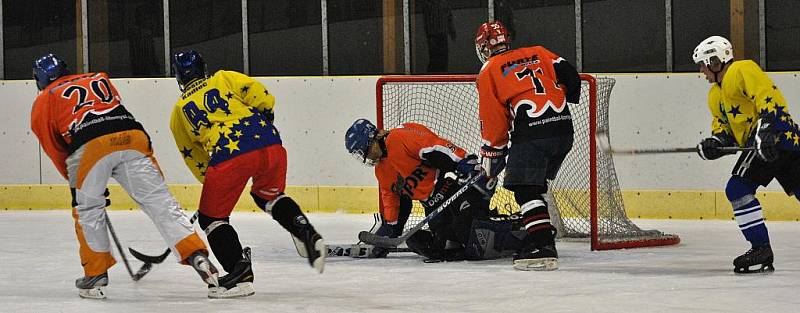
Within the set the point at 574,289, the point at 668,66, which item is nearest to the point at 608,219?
the point at 574,289

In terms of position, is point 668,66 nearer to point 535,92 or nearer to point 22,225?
point 535,92

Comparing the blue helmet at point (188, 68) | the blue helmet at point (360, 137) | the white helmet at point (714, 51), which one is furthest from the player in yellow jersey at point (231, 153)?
the white helmet at point (714, 51)

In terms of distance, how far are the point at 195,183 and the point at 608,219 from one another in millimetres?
3183

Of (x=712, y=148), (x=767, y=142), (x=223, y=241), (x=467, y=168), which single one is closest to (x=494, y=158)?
(x=467, y=168)

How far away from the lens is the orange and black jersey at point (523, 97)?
17.8 feet

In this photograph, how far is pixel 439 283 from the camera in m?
5.07

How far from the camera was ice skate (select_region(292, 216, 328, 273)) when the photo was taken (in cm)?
503

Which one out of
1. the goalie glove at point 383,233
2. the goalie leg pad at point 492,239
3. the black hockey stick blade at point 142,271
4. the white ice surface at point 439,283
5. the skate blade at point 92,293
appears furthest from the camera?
the goalie glove at point 383,233

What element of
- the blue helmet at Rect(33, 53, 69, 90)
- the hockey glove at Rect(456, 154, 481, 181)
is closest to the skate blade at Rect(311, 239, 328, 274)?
the hockey glove at Rect(456, 154, 481, 181)

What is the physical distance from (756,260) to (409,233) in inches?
60.2

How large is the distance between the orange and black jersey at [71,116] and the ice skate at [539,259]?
1.75 m

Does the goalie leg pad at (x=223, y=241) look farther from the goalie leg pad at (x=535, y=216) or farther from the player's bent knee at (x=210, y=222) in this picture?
the goalie leg pad at (x=535, y=216)

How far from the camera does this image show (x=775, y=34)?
830 cm

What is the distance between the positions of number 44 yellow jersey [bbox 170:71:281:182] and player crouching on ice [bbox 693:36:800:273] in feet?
5.87
